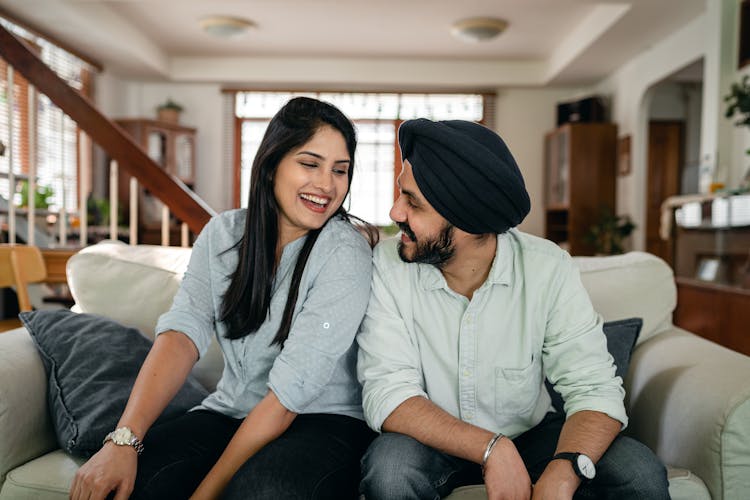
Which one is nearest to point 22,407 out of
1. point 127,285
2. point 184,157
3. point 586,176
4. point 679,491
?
point 127,285

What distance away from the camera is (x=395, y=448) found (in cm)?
121

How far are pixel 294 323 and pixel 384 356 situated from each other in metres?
0.21

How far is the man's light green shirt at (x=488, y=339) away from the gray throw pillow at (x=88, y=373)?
0.58 meters

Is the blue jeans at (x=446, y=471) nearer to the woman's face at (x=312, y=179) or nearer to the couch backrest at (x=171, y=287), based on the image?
the woman's face at (x=312, y=179)

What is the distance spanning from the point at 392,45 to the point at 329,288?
582 cm

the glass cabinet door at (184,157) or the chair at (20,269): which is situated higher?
the glass cabinet door at (184,157)

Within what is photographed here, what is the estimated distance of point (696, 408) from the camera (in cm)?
131

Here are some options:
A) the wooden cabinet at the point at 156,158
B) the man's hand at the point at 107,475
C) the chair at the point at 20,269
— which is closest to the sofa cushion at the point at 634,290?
the man's hand at the point at 107,475

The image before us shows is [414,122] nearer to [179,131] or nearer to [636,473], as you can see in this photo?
[636,473]

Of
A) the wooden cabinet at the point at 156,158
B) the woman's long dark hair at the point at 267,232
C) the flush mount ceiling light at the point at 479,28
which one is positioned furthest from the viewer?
the wooden cabinet at the point at 156,158

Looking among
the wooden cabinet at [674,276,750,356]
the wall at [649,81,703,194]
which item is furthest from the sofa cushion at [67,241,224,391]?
the wall at [649,81,703,194]

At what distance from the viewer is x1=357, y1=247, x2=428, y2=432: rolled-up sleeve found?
4.22ft

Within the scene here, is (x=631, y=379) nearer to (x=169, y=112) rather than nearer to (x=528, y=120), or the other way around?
(x=528, y=120)

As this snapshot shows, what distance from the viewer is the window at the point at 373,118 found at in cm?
774
